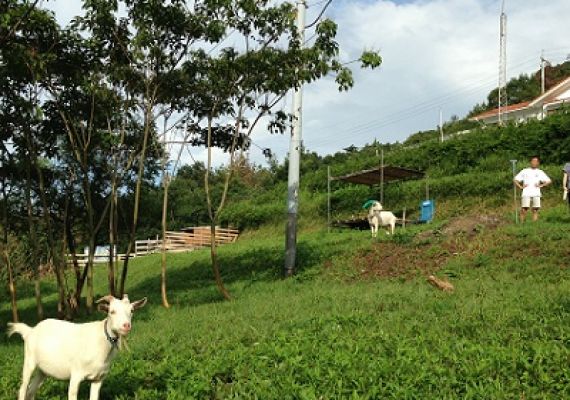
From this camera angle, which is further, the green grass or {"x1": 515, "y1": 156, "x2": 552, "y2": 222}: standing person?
→ {"x1": 515, "y1": 156, "x2": 552, "y2": 222}: standing person

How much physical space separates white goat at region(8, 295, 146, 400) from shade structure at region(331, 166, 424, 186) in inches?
654

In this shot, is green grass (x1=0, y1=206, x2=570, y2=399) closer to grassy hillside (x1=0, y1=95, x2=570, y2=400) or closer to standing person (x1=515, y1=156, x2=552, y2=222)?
grassy hillside (x1=0, y1=95, x2=570, y2=400)

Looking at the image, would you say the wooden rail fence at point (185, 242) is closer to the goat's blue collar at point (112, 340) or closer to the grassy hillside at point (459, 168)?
the grassy hillside at point (459, 168)

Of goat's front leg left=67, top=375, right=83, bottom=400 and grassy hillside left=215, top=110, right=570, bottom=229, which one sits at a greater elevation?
grassy hillside left=215, top=110, right=570, bottom=229

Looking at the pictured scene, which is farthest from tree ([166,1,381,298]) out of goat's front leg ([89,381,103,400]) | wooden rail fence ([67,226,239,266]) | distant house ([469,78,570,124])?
distant house ([469,78,570,124])

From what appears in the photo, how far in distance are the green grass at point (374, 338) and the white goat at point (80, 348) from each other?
763 mm

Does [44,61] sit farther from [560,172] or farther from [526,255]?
[560,172]

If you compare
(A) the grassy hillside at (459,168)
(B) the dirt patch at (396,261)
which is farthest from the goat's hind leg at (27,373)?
(A) the grassy hillside at (459,168)

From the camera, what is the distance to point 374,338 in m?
7.11

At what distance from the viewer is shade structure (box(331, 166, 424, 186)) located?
71.2ft

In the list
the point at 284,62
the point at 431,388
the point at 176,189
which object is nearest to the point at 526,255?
the point at 284,62

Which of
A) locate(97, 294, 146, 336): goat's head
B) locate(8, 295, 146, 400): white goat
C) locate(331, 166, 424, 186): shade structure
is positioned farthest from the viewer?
locate(331, 166, 424, 186): shade structure

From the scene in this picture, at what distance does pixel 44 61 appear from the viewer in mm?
11047

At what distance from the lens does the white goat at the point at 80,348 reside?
212 inches
